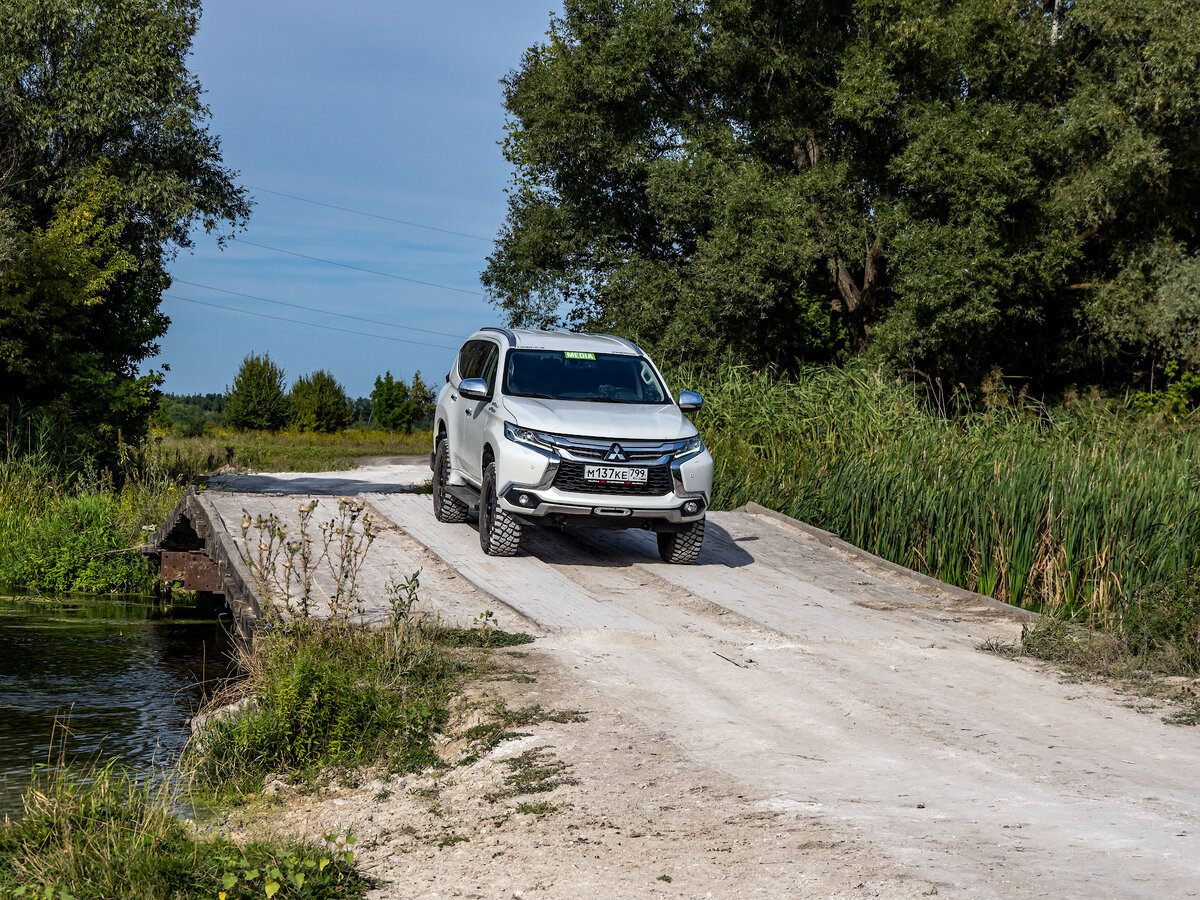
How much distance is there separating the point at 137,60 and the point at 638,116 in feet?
36.8

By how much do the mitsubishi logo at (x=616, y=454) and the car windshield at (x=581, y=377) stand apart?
3.72 ft

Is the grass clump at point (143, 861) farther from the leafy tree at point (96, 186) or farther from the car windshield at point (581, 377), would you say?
the leafy tree at point (96, 186)

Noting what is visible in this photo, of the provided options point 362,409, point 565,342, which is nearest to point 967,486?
point 565,342

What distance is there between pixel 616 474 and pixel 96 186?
19.5 m

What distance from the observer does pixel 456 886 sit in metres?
4.78

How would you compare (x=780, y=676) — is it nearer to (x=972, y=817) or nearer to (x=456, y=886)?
(x=972, y=817)

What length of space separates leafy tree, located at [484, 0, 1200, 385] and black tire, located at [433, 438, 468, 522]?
12197 millimetres

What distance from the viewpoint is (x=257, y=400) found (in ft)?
178

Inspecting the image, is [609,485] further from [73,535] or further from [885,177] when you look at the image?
[885,177]

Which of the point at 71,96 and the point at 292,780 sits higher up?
the point at 71,96

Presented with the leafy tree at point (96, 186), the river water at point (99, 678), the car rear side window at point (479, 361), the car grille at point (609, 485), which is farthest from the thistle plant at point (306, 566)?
the leafy tree at point (96, 186)

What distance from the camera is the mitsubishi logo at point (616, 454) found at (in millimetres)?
10922

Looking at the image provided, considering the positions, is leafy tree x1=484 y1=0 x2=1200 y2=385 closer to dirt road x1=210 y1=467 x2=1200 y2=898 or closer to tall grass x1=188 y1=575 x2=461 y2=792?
dirt road x1=210 y1=467 x2=1200 y2=898

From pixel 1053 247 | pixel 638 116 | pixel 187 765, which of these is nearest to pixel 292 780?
pixel 187 765
